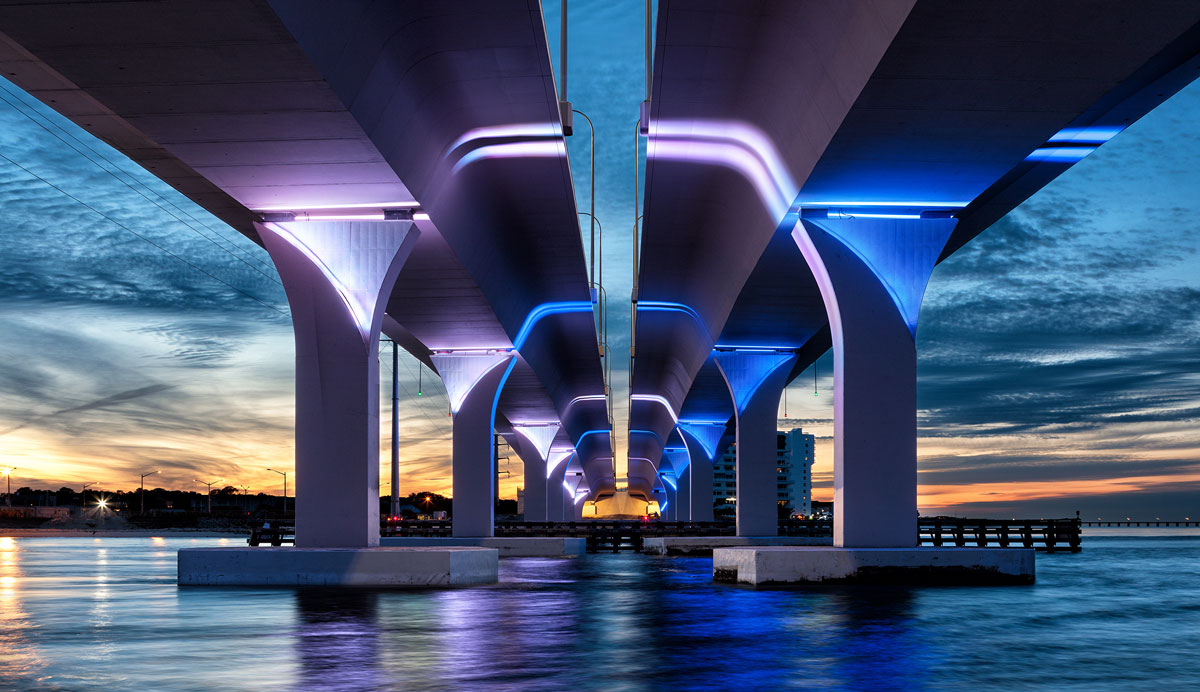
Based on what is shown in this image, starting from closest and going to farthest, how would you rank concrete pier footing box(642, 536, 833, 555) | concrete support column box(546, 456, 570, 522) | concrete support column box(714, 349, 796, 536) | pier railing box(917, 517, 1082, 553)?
concrete support column box(714, 349, 796, 536)
concrete pier footing box(642, 536, 833, 555)
pier railing box(917, 517, 1082, 553)
concrete support column box(546, 456, 570, 522)

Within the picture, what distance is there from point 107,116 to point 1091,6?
15.4 meters

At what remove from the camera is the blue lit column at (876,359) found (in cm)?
2472

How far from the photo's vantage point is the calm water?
10648 mm

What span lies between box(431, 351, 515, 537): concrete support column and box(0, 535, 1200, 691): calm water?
19.0 meters

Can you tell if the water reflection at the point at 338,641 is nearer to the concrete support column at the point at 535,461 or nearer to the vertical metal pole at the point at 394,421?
the vertical metal pole at the point at 394,421

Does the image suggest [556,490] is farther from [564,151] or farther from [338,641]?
[338,641]

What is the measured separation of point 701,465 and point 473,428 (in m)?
35.7

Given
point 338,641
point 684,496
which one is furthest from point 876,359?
point 684,496

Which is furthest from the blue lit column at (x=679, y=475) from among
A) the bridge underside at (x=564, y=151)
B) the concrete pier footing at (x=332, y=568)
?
the concrete pier footing at (x=332, y=568)

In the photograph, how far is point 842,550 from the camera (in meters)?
23.6

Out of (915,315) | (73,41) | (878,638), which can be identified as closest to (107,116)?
(73,41)

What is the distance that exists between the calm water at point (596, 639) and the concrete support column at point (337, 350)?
292cm

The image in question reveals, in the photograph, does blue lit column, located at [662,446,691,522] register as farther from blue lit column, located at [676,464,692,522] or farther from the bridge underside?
the bridge underside

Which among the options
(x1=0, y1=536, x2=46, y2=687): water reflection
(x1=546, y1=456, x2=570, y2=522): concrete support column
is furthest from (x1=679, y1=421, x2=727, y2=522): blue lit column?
(x1=0, y1=536, x2=46, y2=687): water reflection
